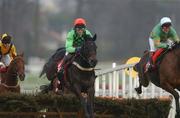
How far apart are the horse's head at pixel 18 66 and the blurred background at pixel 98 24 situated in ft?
93.6

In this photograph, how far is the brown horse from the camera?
45.3 ft

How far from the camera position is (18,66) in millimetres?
13734

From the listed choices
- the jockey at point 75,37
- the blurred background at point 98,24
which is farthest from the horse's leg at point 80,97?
the blurred background at point 98,24

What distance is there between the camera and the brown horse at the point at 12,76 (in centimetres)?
1381

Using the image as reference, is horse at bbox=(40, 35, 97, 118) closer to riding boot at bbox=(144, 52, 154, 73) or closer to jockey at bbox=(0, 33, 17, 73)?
riding boot at bbox=(144, 52, 154, 73)

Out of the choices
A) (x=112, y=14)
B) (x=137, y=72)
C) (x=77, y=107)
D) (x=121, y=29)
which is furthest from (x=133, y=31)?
(x=77, y=107)

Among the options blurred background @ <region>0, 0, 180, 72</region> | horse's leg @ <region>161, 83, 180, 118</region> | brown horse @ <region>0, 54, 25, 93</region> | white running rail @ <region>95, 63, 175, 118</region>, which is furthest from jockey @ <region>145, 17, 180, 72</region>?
blurred background @ <region>0, 0, 180, 72</region>

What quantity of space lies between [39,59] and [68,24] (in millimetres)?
9945

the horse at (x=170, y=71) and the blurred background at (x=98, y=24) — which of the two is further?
the blurred background at (x=98, y=24)

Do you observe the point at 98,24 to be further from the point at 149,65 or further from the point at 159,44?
the point at 159,44

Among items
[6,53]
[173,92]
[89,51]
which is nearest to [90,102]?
[89,51]

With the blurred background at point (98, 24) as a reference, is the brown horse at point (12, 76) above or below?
below

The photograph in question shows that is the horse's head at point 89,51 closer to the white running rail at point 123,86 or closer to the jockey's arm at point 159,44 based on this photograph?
the jockey's arm at point 159,44

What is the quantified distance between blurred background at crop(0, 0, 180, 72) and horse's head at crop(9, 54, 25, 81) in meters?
28.5
